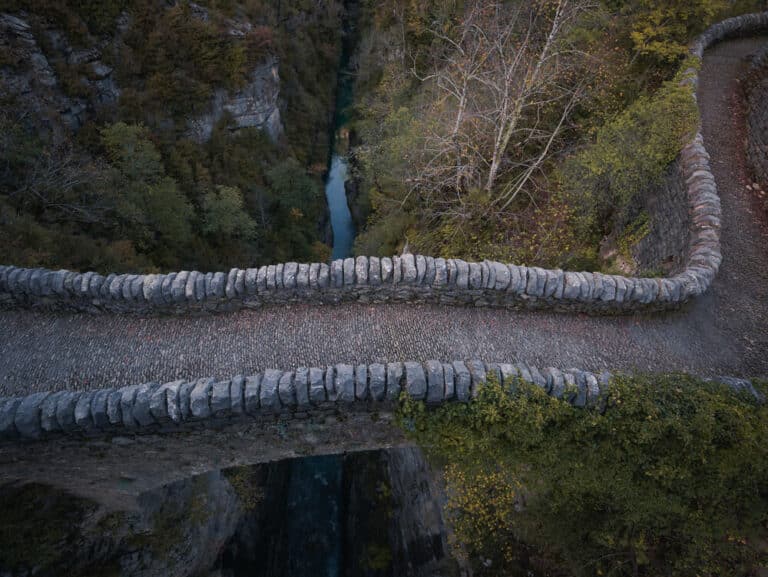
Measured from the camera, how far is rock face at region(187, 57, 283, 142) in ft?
84.5

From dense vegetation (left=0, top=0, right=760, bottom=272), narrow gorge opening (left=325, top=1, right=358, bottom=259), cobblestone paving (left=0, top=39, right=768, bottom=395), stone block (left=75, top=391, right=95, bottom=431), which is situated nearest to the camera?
stone block (left=75, top=391, right=95, bottom=431)

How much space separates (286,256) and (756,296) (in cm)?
2266

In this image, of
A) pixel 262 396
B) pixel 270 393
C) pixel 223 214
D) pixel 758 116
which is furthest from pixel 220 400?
pixel 223 214

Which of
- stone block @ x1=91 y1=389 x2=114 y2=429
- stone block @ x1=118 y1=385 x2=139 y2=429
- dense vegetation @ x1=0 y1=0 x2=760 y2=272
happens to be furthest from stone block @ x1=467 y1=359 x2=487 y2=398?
dense vegetation @ x1=0 y1=0 x2=760 y2=272

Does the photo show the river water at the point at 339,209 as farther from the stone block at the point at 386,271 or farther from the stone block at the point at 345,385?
the stone block at the point at 345,385

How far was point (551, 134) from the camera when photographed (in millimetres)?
14992

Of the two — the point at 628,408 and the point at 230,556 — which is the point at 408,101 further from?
the point at 230,556

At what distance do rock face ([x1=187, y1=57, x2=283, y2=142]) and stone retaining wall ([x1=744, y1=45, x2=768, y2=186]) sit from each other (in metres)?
25.9

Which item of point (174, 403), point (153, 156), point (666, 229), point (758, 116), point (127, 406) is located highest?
point (758, 116)

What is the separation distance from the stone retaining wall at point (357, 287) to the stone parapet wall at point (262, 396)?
2.06 m

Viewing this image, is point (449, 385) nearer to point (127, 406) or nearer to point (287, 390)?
point (287, 390)

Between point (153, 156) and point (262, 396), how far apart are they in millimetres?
17824

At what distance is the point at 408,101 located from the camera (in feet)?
75.6

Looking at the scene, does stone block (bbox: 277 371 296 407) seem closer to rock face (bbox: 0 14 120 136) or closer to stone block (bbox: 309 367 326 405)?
stone block (bbox: 309 367 326 405)
